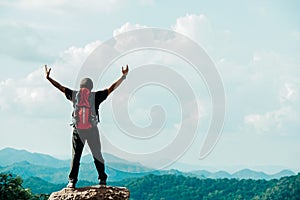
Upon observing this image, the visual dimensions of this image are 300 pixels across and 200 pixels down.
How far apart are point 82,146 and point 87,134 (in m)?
0.24

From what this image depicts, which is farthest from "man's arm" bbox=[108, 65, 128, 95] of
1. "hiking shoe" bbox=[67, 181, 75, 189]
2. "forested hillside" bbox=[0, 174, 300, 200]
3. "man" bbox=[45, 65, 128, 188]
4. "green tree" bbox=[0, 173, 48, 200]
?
"forested hillside" bbox=[0, 174, 300, 200]

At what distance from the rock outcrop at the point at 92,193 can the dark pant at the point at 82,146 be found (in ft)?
0.77

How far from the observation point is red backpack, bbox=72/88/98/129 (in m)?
9.59

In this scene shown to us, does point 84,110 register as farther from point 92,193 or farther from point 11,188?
point 11,188

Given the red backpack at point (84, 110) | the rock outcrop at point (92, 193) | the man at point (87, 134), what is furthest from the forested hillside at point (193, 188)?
the red backpack at point (84, 110)

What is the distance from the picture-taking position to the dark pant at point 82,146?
9641mm

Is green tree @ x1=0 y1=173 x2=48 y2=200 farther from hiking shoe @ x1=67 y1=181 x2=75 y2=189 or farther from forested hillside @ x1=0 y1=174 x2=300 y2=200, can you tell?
forested hillside @ x1=0 y1=174 x2=300 y2=200

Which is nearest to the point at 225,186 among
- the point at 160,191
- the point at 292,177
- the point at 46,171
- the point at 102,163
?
the point at 160,191

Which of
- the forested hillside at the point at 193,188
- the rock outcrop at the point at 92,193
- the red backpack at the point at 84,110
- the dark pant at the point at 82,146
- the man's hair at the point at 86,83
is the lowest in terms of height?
the rock outcrop at the point at 92,193

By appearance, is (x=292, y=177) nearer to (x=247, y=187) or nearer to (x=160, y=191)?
(x=247, y=187)

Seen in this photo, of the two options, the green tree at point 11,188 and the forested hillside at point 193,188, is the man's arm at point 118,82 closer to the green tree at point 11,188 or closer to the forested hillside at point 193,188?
the green tree at point 11,188

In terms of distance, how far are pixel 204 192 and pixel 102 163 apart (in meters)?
70.9

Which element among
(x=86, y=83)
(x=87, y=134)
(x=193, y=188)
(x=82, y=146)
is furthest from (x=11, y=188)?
(x=193, y=188)

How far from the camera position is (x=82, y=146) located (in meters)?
9.70
